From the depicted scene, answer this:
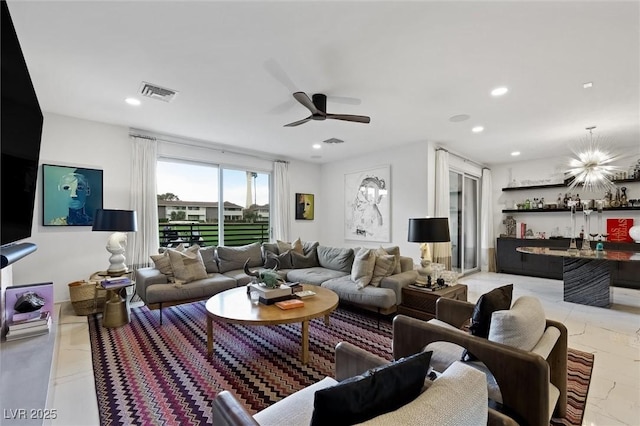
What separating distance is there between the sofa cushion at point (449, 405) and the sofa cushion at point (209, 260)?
12.7 feet

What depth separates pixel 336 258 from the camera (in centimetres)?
446

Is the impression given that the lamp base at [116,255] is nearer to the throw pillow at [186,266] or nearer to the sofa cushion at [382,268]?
the throw pillow at [186,266]

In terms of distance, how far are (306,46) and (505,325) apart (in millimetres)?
2303

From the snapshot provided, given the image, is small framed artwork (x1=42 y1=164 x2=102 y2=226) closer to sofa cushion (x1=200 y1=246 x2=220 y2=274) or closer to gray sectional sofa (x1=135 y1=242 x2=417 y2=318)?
gray sectional sofa (x1=135 y1=242 x2=417 y2=318)

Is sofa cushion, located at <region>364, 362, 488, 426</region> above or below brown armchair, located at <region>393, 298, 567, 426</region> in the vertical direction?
above

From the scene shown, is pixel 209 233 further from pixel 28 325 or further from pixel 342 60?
pixel 342 60

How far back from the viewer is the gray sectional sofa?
330 cm

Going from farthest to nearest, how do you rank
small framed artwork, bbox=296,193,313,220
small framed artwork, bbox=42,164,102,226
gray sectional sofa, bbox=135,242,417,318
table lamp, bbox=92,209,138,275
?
1. small framed artwork, bbox=296,193,313,220
2. small framed artwork, bbox=42,164,102,226
3. table lamp, bbox=92,209,138,275
4. gray sectional sofa, bbox=135,242,417,318

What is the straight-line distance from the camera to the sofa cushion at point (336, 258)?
14.2 ft

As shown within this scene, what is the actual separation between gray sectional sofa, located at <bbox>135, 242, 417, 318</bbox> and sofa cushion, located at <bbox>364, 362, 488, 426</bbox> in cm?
229

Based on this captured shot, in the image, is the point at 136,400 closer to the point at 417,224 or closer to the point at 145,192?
the point at 417,224

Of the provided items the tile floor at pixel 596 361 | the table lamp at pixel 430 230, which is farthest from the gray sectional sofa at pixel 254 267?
the tile floor at pixel 596 361

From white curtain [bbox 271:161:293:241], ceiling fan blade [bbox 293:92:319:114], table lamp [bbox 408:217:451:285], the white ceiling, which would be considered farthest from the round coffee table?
white curtain [bbox 271:161:293:241]

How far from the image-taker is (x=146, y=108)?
3.55 metres
